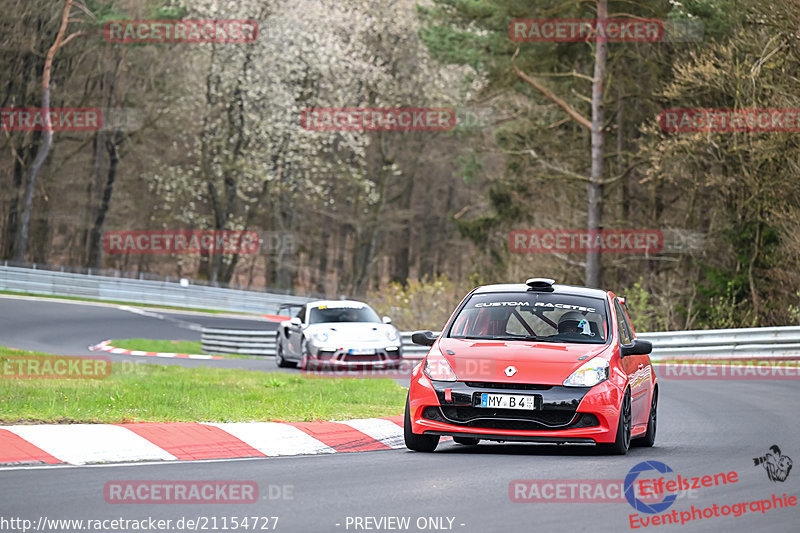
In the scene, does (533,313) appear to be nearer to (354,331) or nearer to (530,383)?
(530,383)

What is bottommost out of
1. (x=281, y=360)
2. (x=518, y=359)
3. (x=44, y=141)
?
(x=281, y=360)

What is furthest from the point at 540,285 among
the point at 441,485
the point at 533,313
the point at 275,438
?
the point at 441,485

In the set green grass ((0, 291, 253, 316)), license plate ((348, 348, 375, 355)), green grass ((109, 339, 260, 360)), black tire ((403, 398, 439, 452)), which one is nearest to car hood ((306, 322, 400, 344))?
license plate ((348, 348, 375, 355))

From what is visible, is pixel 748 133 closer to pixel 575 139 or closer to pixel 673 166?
pixel 673 166

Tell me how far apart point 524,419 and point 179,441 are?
2942 mm

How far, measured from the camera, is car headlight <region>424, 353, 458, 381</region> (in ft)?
35.6

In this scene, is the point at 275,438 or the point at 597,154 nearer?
the point at 275,438

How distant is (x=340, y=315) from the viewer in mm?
26781

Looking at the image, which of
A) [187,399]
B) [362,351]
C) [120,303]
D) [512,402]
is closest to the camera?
[512,402]

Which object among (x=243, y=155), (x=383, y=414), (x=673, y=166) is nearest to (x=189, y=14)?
(x=243, y=155)

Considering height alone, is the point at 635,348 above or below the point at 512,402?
above

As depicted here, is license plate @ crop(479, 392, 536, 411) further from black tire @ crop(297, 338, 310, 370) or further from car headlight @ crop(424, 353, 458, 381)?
black tire @ crop(297, 338, 310, 370)

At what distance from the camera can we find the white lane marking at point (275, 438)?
1107cm

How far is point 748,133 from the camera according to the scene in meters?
32.6
